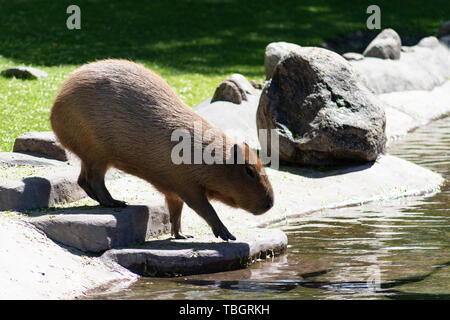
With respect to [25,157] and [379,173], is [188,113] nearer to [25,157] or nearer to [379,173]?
[25,157]

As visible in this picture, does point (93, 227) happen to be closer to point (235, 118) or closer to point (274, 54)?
point (235, 118)

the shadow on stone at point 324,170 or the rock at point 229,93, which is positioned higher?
the rock at point 229,93

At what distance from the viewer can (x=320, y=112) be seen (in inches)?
445

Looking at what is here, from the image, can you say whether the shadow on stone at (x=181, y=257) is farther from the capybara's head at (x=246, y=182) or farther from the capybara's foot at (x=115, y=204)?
the capybara's foot at (x=115, y=204)

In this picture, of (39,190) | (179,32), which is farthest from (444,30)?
(39,190)

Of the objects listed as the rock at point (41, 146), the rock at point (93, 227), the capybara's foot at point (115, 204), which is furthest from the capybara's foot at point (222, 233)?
the rock at point (41, 146)

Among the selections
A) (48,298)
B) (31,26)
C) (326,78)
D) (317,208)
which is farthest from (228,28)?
(48,298)

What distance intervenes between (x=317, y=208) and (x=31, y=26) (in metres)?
12.6

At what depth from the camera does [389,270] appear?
7145mm

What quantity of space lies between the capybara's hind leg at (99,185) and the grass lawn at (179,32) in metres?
5.88

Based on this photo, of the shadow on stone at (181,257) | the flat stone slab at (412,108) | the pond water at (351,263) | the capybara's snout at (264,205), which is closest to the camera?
the pond water at (351,263)

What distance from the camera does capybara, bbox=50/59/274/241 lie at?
7551mm

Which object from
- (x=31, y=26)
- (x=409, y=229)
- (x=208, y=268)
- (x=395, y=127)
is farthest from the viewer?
(x=31, y=26)

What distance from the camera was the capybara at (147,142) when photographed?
7.55m
